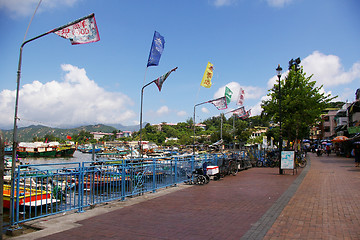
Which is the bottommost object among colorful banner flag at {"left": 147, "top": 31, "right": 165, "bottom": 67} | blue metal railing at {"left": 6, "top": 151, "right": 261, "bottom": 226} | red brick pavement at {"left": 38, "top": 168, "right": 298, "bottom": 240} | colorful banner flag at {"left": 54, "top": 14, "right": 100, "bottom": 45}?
red brick pavement at {"left": 38, "top": 168, "right": 298, "bottom": 240}

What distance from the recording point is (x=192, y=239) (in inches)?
217

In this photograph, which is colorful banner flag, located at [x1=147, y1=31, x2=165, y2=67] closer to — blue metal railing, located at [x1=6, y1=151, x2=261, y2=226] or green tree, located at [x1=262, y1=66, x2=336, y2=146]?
blue metal railing, located at [x1=6, y1=151, x2=261, y2=226]

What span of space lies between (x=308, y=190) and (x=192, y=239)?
25.5ft

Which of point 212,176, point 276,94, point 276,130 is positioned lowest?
point 212,176

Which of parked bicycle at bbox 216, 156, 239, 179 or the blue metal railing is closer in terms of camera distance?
the blue metal railing

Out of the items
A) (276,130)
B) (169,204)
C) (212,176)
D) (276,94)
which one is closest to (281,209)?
(169,204)

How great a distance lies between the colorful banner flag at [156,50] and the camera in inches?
523

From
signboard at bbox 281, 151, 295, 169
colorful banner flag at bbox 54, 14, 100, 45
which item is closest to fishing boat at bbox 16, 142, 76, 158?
signboard at bbox 281, 151, 295, 169

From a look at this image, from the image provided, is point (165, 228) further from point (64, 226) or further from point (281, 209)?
point (281, 209)

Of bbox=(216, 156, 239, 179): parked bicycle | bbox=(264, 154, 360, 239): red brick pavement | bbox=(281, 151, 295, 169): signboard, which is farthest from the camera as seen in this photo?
bbox=(281, 151, 295, 169): signboard

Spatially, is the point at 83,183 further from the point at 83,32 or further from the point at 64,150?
the point at 64,150

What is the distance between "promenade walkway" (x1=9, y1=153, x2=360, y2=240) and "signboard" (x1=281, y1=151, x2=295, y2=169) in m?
7.01

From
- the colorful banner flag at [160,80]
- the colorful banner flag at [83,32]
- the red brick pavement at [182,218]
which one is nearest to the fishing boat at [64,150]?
the colorful banner flag at [160,80]

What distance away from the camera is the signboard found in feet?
57.4
